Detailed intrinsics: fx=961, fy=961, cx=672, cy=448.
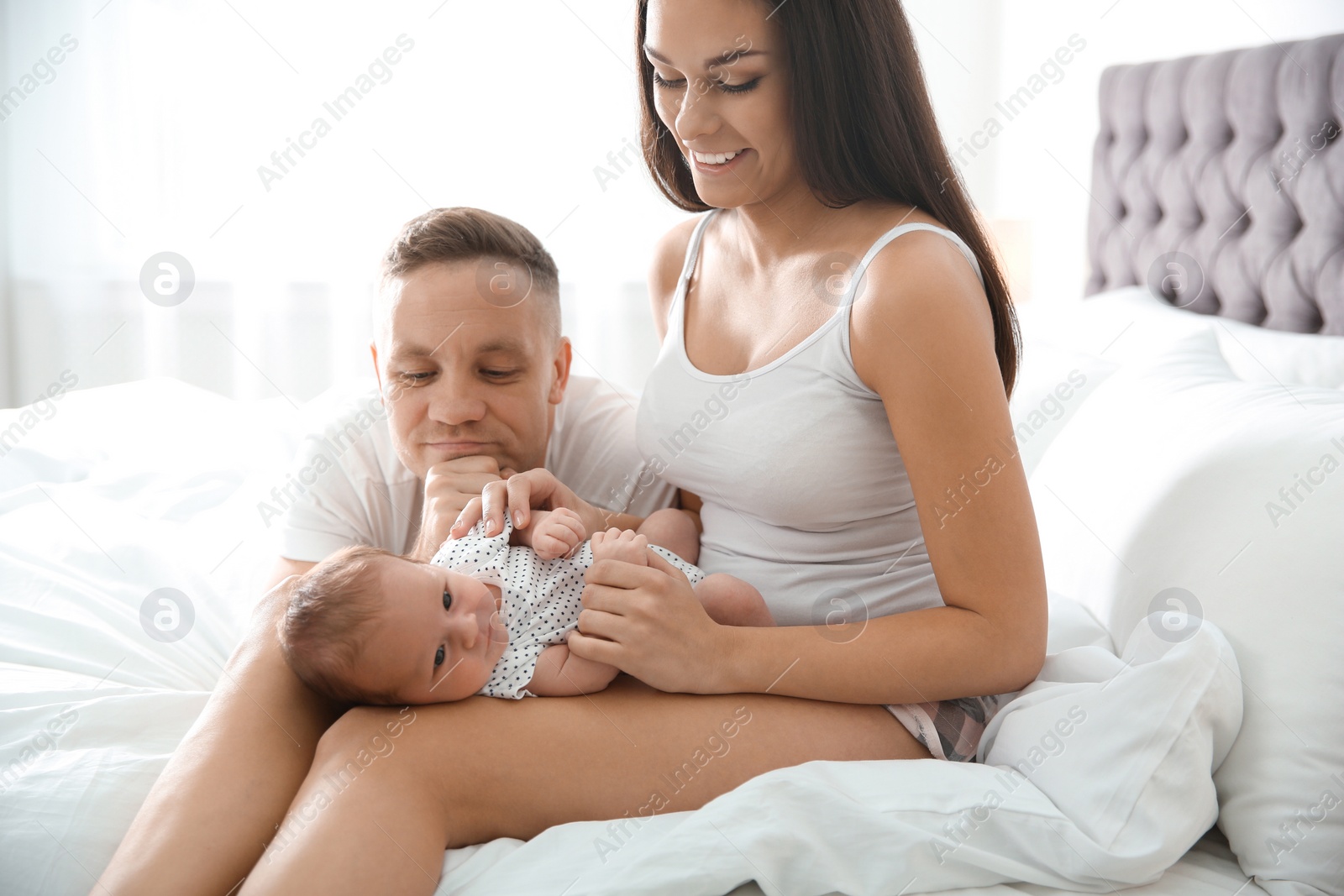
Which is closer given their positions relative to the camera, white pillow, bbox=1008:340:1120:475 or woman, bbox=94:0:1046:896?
woman, bbox=94:0:1046:896

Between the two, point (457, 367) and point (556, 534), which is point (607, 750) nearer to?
point (556, 534)

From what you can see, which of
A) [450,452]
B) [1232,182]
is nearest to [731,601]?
[450,452]

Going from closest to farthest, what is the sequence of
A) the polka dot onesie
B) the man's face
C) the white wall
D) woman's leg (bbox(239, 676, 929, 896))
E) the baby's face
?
1. woman's leg (bbox(239, 676, 929, 896))
2. the baby's face
3. the polka dot onesie
4. the man's face
5. the white wall

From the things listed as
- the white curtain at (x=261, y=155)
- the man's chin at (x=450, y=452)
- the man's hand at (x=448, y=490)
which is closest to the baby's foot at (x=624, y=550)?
the man's hand at (x=448, y=490)

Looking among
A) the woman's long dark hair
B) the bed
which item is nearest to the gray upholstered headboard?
the bed

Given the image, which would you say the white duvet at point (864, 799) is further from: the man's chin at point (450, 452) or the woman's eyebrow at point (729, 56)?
the woman's eyebrow at point (729, 56)

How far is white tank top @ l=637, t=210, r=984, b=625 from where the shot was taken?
1.21 meters

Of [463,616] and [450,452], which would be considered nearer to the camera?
[463,616]

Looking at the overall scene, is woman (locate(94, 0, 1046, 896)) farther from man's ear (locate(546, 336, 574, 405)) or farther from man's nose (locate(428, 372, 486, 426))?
man's ear (locate(546, 336, 574, 405))

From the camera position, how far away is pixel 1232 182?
2.21 m

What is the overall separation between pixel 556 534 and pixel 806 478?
0.33 meters

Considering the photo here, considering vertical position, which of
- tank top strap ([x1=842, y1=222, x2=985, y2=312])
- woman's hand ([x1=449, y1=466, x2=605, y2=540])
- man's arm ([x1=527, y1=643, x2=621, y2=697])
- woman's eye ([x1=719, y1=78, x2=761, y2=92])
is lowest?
man's arm ([x1=527, y1=643, x2=621, y2=697])

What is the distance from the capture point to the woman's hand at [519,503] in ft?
4.19

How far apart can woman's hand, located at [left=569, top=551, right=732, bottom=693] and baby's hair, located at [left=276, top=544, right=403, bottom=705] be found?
0.23 m
